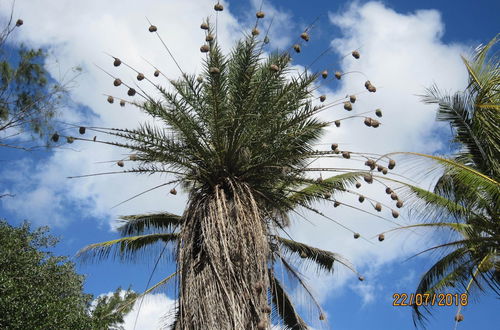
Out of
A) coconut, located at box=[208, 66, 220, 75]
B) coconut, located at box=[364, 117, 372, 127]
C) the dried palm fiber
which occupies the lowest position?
the dried palm fiber

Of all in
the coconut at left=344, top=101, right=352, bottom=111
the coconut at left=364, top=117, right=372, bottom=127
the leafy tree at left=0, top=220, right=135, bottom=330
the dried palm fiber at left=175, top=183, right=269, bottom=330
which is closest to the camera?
the dried palm fiber at left=175, top=183, right=269, bottom=330

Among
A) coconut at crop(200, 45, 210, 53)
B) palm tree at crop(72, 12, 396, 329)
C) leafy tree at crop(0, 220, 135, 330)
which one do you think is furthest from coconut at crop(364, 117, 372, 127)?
leafy tree at crop(0, 220, 135, 330)

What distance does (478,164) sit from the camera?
9406 millimetres

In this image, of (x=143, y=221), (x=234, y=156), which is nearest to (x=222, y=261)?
(x=234, y=156)

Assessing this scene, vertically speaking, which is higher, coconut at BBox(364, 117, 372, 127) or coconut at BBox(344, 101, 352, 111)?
coconut at BBox(344, 101, 352, 111)

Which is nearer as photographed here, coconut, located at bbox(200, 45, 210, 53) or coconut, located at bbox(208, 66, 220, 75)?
coconut, located at bbox(208, 66, 220, 75)

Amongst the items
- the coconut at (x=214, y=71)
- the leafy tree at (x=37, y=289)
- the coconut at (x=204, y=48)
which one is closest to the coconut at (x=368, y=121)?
the coconut at (x=214, y=71)

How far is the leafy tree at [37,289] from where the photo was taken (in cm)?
992

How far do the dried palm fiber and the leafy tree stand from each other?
3014 mm

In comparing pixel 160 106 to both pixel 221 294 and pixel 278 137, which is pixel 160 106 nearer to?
pixel 278 137

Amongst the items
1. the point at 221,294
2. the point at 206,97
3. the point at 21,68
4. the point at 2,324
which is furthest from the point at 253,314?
the point at 2,324

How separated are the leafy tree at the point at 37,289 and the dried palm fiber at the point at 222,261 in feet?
9.89

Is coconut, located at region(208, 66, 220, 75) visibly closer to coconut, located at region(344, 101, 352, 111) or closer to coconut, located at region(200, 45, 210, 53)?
coconut, located at region(200, 45, 210, 53)

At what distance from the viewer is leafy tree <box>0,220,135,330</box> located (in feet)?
32.6
